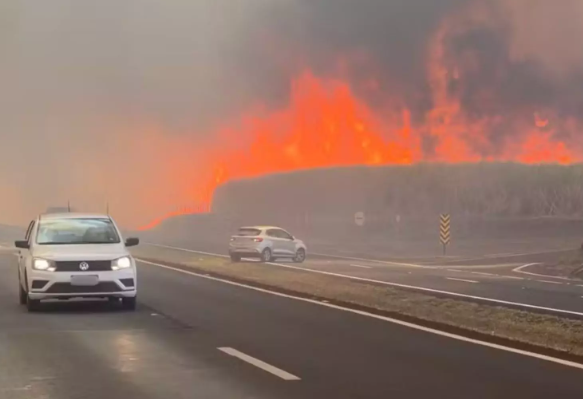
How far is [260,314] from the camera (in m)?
16.2

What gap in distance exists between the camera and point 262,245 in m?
38.7

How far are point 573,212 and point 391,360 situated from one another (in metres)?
75.4

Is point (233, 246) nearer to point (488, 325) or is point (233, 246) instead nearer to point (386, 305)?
point (386, 305)

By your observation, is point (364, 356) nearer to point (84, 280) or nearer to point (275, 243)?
point (84, 280)

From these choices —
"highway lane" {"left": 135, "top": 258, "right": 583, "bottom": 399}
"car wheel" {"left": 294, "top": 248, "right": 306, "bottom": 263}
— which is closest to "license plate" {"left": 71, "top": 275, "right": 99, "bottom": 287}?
"highway lane" {"left": 135, "top": 258, "right": 583, "bottom": 399}

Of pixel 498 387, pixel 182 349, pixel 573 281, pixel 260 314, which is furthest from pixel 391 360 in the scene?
pixel 573 281

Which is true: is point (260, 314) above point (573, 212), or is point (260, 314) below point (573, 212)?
below

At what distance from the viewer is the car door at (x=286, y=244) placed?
129ft

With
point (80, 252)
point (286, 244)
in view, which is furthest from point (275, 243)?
point (80, 252)

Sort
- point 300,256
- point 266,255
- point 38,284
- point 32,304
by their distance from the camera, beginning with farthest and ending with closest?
point 300,256 → point 266,255 → point 32,304 → point 38,284

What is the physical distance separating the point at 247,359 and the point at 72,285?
6.34 m

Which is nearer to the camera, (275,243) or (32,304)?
(32,304)

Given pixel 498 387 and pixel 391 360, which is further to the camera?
pixel 391 360

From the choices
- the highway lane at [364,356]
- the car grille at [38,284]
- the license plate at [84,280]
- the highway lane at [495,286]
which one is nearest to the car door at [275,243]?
the highway lane at [495,286]
